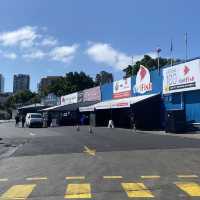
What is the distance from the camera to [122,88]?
5866 centimetres

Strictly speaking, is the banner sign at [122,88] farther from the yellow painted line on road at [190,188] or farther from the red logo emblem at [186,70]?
the yellow painted line on road at [190,188]

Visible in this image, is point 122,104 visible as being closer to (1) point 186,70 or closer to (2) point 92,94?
(1) point 186,70

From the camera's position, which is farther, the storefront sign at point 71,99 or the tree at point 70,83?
the tree at point 70,83

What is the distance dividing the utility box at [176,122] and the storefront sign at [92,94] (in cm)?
2820

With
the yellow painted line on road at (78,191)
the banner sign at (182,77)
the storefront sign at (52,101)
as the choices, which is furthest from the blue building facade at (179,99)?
the storefront sign at (52,101)

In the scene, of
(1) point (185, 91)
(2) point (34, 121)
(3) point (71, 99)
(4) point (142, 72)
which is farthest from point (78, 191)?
(3) point (71, 99)

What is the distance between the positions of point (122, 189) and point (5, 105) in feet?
619

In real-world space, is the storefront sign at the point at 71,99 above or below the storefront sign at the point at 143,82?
above

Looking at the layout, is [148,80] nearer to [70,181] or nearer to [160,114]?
[160,114]

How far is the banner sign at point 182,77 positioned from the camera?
133ft

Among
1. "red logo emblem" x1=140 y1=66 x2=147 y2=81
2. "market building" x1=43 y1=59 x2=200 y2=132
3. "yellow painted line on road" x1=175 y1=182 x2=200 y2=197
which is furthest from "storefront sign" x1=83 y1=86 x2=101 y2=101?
"yellow painted line on road" x1=175 y1=182 x2=200 y2=197

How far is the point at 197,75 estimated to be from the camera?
131 ft

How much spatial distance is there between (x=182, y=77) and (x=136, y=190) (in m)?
32.1

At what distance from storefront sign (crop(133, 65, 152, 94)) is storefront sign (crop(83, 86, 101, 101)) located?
15.3 m
